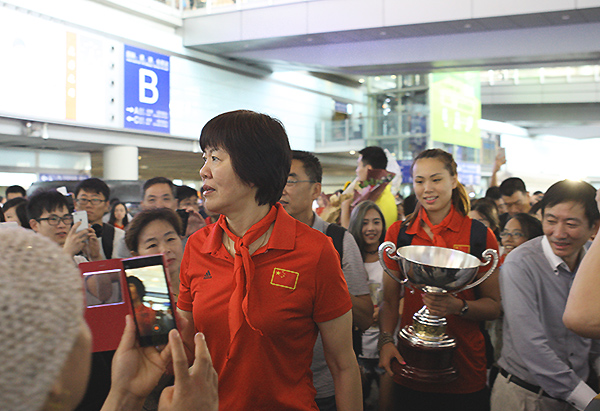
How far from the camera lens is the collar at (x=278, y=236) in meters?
1.41

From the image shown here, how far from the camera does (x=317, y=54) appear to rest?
41.2 feet

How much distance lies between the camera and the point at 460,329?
89.1 inches

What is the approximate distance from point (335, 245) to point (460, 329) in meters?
0.73

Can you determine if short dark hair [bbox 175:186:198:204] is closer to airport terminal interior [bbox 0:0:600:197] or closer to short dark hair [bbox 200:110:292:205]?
short dark hair [bbox 200:110:292:205]

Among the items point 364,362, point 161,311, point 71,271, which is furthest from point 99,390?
point 364,362

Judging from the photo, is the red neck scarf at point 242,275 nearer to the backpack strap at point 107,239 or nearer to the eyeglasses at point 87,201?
the backpack strap at point 107,239

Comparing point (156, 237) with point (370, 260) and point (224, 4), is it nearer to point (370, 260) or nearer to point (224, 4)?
point (370, 260)

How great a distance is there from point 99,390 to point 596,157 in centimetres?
2985

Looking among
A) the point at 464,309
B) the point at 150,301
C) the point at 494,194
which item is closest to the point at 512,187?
the point at 494,194

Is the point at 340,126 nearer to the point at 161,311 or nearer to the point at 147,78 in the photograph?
the point at 147,78

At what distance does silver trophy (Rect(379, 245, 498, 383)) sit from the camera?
1.92m

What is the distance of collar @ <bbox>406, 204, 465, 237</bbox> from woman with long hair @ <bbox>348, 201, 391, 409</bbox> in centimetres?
89

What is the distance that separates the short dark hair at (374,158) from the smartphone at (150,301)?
10.2ft

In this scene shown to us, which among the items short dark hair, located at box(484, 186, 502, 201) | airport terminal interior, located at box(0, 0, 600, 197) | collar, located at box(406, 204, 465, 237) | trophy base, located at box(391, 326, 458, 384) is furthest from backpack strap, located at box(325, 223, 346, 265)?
airport terminal interior, located at box(0, 0, 600, 197)
